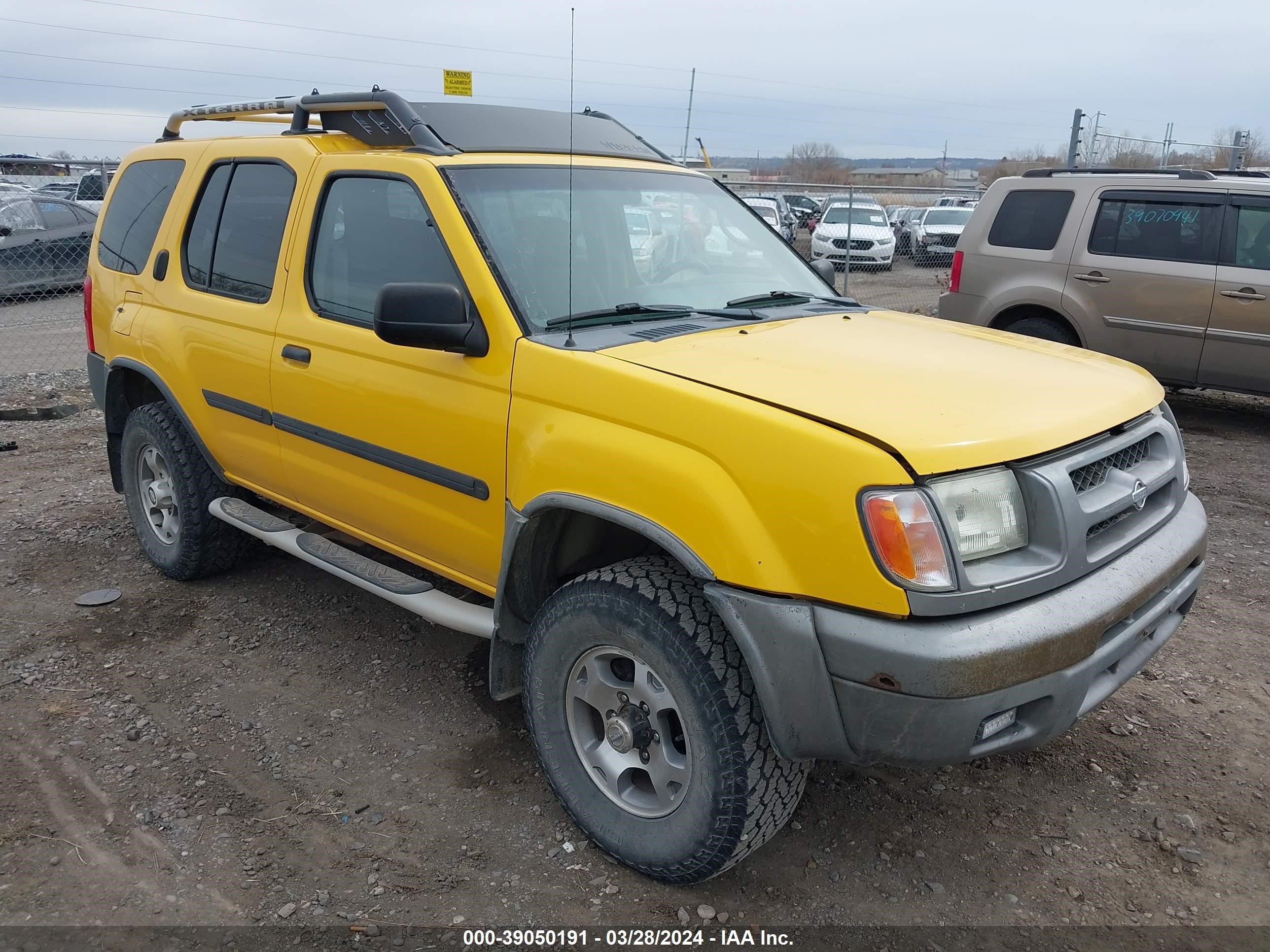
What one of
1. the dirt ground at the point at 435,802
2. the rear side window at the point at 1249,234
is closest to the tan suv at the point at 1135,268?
the rear side window at the point at 1249,234

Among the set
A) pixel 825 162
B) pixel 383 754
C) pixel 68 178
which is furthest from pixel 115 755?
pixel 825 162

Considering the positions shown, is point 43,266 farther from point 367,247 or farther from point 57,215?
point 367,247

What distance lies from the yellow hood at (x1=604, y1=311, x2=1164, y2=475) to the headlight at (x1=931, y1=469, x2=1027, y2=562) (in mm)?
48

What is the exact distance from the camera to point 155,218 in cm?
436

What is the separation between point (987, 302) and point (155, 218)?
20.7 feet

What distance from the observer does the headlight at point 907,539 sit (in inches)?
82.4

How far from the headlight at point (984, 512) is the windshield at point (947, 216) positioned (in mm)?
21858

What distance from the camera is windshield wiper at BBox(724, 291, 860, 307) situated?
3.41 metres

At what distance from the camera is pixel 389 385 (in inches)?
124

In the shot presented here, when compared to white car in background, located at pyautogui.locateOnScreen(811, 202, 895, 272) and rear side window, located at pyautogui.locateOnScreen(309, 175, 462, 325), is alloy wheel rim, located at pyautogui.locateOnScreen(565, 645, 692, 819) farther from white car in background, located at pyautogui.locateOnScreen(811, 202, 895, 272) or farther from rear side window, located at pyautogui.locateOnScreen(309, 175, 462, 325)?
white car in background, located at pyautogui.locateOnScreen(811, 202, 895, 272)

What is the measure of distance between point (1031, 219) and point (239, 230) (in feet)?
21.1

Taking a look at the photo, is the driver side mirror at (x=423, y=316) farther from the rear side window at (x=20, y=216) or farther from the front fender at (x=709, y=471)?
the rear side window at (x=20, y=216)

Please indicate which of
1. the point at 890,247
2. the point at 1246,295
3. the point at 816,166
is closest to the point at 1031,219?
the point at 1246,295

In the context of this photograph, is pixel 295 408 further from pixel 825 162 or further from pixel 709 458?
pixel 825 162
